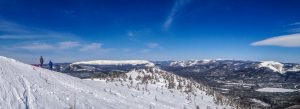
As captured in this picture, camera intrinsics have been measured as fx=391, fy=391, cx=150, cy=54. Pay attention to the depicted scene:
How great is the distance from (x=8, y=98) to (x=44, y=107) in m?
1.74

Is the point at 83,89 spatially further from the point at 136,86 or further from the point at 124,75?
the point at 124,75

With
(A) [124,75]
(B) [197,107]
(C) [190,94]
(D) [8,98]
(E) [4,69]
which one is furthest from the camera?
(A) [124,75]

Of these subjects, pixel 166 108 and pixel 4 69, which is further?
pixel 166 108

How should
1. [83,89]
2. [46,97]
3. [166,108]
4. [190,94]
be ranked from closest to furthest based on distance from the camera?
[46,97] < [83,89] < [166,108] < [190,94]

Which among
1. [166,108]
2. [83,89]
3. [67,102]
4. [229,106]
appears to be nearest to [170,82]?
[229,106]

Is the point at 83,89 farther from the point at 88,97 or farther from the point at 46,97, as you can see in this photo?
the point at 46,97

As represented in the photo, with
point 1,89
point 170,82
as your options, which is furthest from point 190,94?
point 1,89

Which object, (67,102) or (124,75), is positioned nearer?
(67,102)

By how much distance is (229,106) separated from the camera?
41.5 meters

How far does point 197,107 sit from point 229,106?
11.3 m

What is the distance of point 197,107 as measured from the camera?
31.3m

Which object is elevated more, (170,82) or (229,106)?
(170,82)

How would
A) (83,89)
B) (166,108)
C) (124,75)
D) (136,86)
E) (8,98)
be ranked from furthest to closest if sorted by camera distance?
1. (124,75)
2. (136,86)
3. (166,108)
4. (83,89)
5. (8,98)

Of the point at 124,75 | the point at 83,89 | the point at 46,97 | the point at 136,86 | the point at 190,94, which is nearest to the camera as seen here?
the point at 46,97
